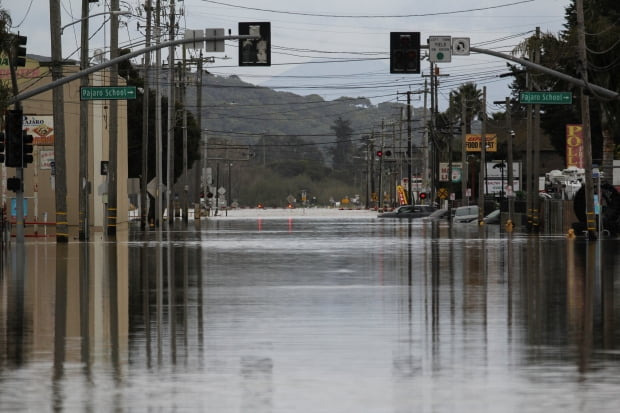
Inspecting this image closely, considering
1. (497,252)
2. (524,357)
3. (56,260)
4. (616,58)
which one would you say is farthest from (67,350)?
(616,58)

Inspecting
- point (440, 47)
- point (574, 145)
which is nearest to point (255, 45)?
point (440, 47)

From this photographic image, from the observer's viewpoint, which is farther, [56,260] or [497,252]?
[497,252]

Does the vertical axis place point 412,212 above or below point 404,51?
below

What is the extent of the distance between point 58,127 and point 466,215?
167 ft

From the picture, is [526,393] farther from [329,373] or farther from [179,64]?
[179,64]

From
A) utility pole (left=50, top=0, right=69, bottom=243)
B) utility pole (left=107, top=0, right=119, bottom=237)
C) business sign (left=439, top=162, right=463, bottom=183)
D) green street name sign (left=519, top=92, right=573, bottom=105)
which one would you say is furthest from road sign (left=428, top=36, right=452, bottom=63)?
business sign (left=439, top=162, right=463, bottom=183)

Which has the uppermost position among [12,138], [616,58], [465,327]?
[616,58]

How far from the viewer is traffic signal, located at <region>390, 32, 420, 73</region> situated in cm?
4097

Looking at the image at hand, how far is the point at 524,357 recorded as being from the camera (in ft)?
48.3

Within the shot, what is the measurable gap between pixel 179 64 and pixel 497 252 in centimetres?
6795

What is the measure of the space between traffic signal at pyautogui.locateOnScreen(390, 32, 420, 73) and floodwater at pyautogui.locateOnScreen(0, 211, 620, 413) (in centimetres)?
842

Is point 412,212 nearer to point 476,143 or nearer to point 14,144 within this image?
point 476,143

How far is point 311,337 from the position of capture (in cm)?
1697

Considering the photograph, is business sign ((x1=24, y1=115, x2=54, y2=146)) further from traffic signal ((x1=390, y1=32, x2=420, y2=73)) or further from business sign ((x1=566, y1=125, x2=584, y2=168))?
traffic signal ((x1=390, y1=32, x2=420, y2=73))
